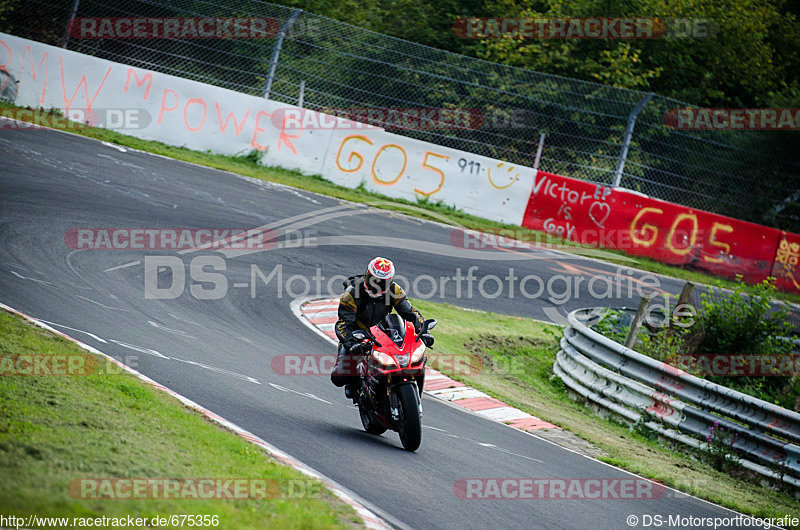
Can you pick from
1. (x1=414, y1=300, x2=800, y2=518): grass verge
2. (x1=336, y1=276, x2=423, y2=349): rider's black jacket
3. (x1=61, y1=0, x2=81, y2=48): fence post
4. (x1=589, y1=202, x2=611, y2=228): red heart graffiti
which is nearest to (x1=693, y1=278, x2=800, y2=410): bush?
(x1=414, y1=300, x2=800, y2=518): grass verge

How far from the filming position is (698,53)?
25141mm

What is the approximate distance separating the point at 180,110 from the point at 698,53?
15.8 m

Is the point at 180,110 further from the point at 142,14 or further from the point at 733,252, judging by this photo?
the point at 733,252

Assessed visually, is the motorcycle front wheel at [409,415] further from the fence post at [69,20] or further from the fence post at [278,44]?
the fence post at [69,20]

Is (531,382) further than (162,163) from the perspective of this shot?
No

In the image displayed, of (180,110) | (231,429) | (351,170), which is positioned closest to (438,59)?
(351,170)

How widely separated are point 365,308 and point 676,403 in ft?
13.9

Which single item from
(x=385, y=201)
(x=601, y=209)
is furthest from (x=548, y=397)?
(x=601, y=209)

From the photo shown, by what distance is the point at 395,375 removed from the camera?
7617 millimetres

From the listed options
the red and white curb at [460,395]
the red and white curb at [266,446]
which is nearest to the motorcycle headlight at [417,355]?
the red and white curb at [266,446]

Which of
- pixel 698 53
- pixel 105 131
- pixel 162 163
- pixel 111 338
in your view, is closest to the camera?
pixel 111 338

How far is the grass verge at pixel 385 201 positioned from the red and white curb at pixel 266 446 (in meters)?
9.51

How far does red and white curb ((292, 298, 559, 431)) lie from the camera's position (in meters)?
9.98

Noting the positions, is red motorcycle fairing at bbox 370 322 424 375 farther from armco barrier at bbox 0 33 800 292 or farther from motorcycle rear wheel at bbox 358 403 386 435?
armco barrier at bbox 0 33 800 292
